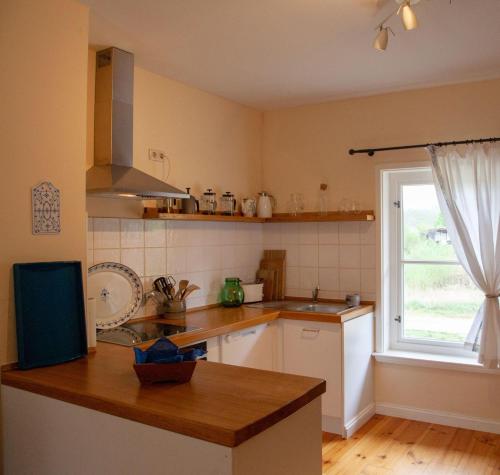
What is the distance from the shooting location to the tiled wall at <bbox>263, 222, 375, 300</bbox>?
391 cm

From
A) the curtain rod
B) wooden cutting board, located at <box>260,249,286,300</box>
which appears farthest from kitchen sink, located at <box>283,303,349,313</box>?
the curtain rod

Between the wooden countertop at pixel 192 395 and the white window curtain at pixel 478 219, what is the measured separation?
210cm

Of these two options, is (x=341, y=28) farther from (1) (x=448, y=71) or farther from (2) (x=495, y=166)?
(2) (x=495, y=166)

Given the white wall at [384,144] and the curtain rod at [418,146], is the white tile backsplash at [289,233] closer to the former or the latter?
the white wall at [384,144]

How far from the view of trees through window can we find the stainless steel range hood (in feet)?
6.17

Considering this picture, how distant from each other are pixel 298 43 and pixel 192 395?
6.53 ft

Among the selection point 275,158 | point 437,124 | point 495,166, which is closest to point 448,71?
point 437,124

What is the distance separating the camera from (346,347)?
3438mm

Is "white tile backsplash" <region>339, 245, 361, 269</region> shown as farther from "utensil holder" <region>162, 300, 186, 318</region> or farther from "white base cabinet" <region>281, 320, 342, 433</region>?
"utensil holder" <region>162, 300, 186, 318</region>

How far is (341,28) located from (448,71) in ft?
3.67

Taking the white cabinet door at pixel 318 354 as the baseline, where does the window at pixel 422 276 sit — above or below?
above

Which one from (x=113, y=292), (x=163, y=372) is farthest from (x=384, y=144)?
(x=163, y=372)

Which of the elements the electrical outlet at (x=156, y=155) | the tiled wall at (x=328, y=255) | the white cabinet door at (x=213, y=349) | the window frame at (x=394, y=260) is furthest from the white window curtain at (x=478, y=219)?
the electrical outlet at (x=156, y=155)

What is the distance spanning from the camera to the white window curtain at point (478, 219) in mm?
3361
